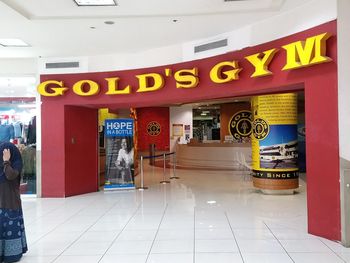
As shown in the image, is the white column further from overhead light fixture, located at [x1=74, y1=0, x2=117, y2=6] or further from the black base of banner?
the black base of banner

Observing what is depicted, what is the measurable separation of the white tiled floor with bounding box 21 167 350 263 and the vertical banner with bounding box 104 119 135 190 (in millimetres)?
570

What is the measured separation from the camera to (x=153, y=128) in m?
21.1

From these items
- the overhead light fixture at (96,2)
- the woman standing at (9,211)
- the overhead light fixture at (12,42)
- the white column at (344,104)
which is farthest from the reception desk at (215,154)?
the woman standing at (9,211)

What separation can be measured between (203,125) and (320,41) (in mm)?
29501

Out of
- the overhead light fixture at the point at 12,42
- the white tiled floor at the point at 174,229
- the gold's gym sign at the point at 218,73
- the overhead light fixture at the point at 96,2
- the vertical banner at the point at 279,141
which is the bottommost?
the white tiled floor at the point at 174,229

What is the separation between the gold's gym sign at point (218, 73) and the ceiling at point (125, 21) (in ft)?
2.15

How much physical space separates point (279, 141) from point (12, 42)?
6109 mm

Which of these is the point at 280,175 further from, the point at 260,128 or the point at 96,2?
the point at 96,2

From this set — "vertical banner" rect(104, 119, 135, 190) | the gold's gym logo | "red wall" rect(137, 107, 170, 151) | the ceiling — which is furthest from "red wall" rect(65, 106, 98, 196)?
"red wall" rect(137, 107, 170, 151)

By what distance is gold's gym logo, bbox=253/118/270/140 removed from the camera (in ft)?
27.1

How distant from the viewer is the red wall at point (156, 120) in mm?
21109

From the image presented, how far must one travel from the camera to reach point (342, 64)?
15.1 feet

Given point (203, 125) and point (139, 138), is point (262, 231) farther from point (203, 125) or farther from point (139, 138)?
point (203, 125)

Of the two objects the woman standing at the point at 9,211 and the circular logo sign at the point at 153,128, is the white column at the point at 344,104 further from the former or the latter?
the circular logo sign at the point at 153,128
